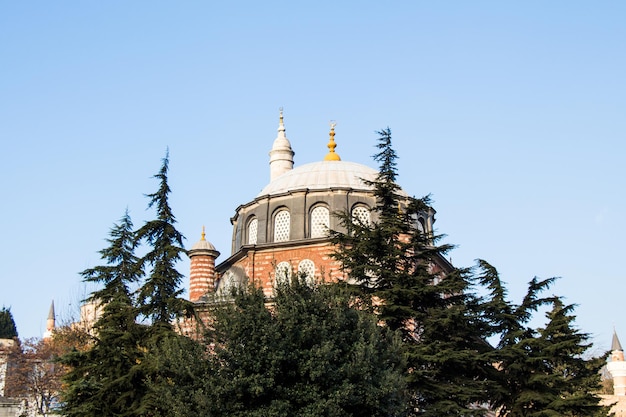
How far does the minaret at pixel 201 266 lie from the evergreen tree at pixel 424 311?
11083 mm

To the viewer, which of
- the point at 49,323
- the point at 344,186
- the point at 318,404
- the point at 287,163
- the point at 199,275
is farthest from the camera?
the point at 49,323

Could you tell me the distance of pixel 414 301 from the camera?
16.7 m

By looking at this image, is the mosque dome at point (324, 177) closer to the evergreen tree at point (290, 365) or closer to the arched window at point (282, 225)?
the arched window at point (282, 225)

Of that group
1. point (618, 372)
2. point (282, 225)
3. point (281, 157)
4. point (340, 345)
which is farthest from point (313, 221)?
point (618, 372)

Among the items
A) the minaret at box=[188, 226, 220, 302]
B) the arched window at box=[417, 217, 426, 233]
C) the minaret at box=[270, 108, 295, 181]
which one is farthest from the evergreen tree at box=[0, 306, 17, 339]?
the arched window at box=[417, 217, 426, 233]

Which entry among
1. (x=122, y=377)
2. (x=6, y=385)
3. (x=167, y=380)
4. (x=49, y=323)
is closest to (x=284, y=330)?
(x=167, y=380)

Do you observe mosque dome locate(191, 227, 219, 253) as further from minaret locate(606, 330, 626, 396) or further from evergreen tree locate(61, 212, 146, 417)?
minaret locate(606, 330, 626, 396)

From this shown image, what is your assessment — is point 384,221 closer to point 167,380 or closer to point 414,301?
point 414,301

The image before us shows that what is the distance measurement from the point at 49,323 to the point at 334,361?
49.1m

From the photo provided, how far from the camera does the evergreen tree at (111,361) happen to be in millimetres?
16562

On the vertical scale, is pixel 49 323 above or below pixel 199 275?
above

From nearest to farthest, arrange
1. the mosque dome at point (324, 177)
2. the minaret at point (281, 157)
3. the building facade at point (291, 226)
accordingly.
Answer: the building facade at point (291, 226) → the mosque dome at point (324, 177) → the minaret at point (281, 157)

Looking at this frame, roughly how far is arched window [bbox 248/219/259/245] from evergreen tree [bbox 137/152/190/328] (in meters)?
7.11

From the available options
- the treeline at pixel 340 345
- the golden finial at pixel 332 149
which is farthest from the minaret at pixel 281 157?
the treeline at pixel 340 345
